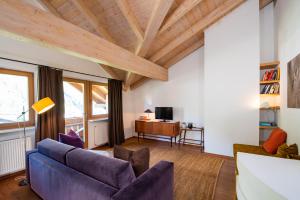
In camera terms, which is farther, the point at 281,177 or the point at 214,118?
the point at 214,118

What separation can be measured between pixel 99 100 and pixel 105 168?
344 cm

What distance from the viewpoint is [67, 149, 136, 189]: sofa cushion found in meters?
1.21

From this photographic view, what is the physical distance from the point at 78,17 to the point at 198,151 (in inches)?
170

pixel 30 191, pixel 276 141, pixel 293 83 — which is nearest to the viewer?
pixel 293 83

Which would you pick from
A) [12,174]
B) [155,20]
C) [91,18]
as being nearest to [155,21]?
[155,20]

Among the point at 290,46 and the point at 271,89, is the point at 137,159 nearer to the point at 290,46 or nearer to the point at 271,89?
the point at 290,46

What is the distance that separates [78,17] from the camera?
9.34 feet

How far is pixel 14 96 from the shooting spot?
2701mm

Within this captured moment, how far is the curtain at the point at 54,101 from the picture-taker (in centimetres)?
280

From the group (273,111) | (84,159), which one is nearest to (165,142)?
(273,111)

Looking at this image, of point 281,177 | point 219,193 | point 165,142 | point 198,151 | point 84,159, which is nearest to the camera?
point 281,177

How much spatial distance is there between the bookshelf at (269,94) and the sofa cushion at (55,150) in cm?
380

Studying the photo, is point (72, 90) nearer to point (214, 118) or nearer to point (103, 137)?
point (103, 137)

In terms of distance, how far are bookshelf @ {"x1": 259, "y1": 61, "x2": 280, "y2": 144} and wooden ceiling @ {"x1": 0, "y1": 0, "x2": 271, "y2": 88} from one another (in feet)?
5.16
